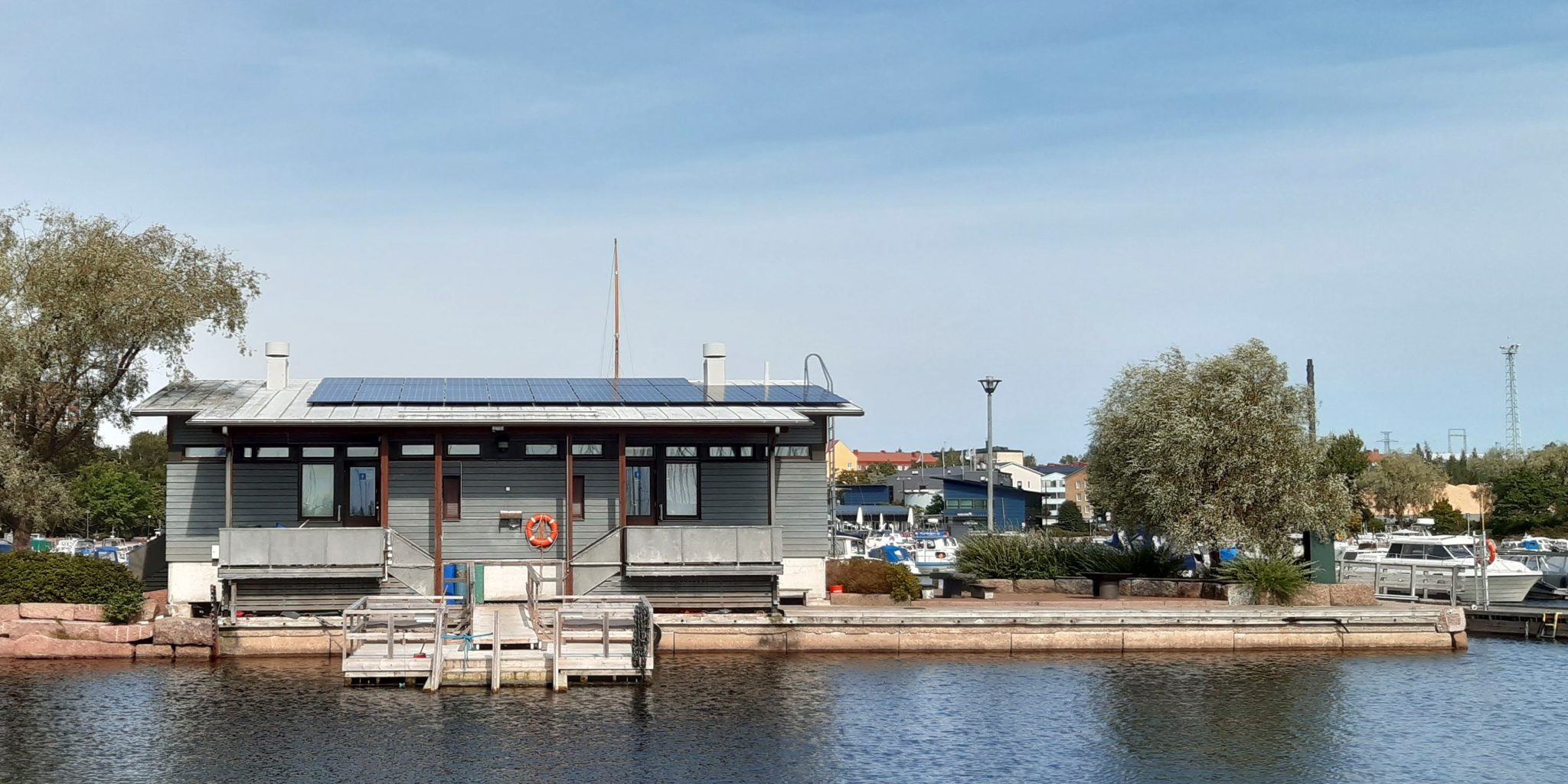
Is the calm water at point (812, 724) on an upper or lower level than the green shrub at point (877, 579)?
lower

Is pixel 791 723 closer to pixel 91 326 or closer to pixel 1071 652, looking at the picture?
pixel 1071 652

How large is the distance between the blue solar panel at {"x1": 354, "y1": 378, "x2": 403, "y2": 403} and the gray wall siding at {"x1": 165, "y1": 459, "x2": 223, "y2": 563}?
11.4 ft

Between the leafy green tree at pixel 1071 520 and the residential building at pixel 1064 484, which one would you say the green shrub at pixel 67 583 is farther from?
the residential building at pixel 1064 484

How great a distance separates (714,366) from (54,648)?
16290 millimetres

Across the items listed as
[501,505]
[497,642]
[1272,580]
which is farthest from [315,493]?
[1272,580]

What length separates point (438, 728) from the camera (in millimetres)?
22594

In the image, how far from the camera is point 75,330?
1404 inches

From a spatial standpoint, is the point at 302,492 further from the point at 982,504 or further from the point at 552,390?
the point at 982,504

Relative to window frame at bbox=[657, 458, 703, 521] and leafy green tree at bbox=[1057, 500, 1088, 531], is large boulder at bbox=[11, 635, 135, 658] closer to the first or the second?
window frame at bbox=[657, 458, 703, 521]

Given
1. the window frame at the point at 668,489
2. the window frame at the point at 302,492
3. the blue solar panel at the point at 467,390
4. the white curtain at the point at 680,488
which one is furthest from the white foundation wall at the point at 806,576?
the window frame at the point at 302,492

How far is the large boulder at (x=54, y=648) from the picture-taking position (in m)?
29.2

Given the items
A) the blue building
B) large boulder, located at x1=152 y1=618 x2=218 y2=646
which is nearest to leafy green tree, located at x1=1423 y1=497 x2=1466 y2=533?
the blue building

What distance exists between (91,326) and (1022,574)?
24.0m

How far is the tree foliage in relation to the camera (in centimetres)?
3747
